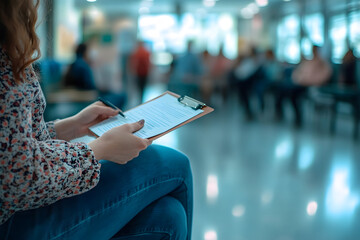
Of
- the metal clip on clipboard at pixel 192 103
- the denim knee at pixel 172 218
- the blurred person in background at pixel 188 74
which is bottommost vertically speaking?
the blurred person in background at pixel 188 74

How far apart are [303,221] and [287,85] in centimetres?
400

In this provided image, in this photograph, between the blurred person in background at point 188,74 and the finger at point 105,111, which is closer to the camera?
the finger at point 105,111

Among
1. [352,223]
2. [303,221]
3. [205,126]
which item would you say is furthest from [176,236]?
[205,126]

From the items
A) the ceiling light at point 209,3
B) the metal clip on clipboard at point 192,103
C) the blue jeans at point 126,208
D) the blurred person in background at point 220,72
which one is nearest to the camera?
the blue jeans at point 126,208

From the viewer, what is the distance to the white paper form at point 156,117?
986mm

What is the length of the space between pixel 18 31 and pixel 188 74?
5719mm

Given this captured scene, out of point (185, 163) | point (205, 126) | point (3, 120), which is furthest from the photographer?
point (205, 126)

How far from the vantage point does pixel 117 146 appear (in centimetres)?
85

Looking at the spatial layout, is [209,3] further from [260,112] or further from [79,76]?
[79,76]

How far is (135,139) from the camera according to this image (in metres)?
0.87

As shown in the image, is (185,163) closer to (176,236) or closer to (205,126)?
(176,236)

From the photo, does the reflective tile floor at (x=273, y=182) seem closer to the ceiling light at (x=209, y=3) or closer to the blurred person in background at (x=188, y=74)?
the blurred person in background at (x=188, y=74)

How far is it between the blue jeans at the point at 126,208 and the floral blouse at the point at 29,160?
0.04 m

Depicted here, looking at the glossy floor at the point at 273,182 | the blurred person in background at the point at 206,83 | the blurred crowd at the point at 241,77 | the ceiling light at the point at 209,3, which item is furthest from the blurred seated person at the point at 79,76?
the ceiling light at the point at 209,3
